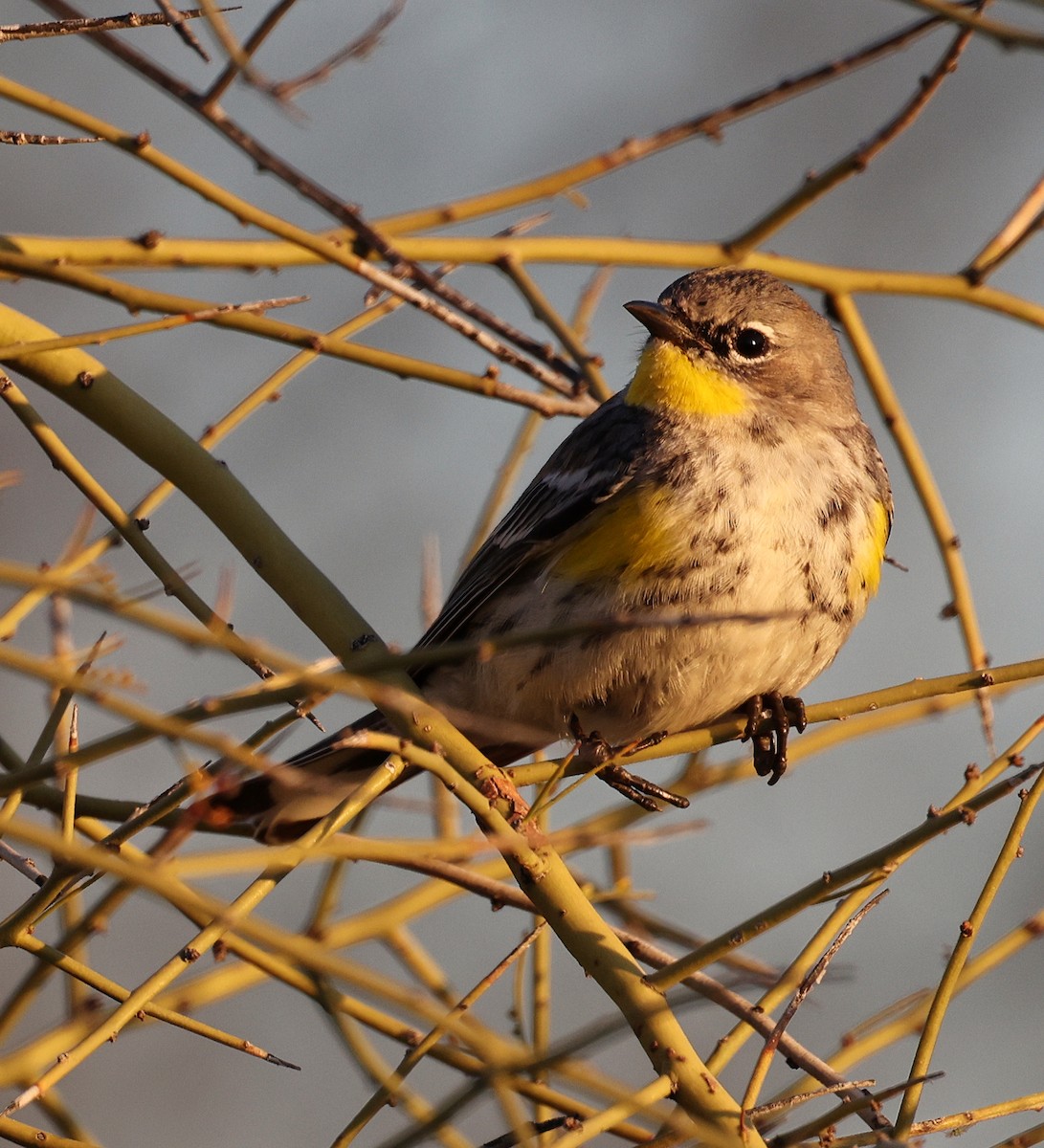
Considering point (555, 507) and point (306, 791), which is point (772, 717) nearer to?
point (555, 507)

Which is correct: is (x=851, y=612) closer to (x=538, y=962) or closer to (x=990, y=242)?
(x=990, y=242)

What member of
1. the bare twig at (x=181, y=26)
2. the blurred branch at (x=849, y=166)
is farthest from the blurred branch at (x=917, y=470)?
the bare twig at (x=181, y=26)

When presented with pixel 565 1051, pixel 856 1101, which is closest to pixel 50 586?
pixel 565 1051

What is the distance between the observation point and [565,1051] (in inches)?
82.1

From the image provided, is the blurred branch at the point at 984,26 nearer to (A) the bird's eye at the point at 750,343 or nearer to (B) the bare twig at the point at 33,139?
(B) the bare twig at the point at 33,139

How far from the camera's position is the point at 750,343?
Result: 18.2 ft

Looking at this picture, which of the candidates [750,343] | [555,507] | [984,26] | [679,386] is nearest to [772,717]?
[555,507]

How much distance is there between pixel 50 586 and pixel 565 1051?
0.97m

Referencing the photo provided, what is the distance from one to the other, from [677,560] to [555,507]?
2.53 feet

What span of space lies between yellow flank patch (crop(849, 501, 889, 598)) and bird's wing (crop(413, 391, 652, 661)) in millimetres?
817

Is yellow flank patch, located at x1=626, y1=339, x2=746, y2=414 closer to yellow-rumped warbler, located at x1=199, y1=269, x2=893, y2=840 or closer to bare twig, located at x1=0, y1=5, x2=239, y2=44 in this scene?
yellow-rumped warbler, located at x1=199, y1=269, x2=893, y2=840

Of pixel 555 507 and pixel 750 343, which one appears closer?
pixel 555 507

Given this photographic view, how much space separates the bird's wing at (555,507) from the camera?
200 inches

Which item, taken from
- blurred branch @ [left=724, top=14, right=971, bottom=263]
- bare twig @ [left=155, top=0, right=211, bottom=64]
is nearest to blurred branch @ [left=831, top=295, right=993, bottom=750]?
blurred branch @ [left=724, top=14, right=971, bottom=263]
